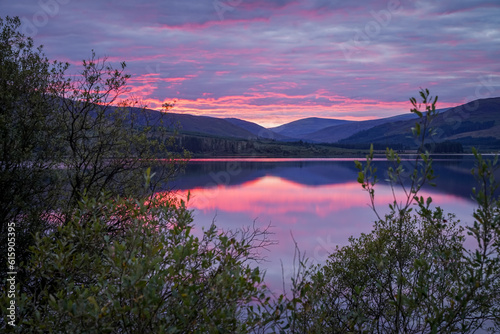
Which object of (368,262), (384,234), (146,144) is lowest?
(368,262)

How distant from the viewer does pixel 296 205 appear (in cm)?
8156

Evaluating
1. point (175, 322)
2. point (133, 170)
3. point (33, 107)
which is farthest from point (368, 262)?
point (33, 107)

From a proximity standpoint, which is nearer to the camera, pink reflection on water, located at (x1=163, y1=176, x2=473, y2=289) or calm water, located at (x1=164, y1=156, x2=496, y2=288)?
pink reflection on water, located at (x1=163, y1=176, x2=473, y2=289)

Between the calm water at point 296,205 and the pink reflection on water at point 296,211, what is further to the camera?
the calm water at point 296,205

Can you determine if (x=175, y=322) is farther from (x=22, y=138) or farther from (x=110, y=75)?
(x=110, y=75)

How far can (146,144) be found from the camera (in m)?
18.6

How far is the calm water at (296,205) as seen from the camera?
4719 cm

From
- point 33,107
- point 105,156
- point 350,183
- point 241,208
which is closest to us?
point 33,107

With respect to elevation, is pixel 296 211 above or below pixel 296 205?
below

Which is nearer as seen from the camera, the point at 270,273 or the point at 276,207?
the point at 270,273

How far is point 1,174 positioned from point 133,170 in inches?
217

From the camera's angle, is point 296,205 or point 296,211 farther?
point 296,205

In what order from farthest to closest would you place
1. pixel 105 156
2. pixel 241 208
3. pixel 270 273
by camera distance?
pixel 241 208, pixel 270 273, pixel 105 156

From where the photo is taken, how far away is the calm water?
47188 millimetres
